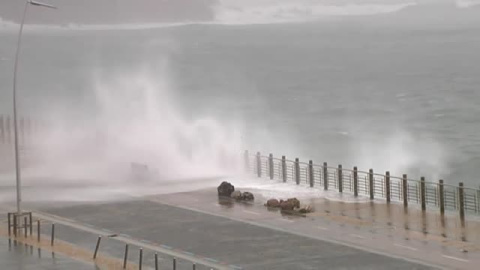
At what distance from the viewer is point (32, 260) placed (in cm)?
2642

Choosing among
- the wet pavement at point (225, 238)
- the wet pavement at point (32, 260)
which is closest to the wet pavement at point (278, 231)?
the wet pavement at point (225, 238)

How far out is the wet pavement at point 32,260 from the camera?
83.7 ft

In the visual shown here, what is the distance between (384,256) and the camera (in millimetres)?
26875

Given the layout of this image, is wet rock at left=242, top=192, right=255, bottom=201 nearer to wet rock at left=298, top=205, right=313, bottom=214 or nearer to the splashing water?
wet rock at left=298, top=205, right=313, bottom=214

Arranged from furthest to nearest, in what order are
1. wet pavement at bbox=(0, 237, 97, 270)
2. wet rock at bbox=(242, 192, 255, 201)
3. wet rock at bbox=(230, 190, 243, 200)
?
wet rock at bbox=(230, 190, 243, 200) < wet rock at bbox=(242, 192, 255, 201) < wet pavement at bbox=(0, 237, 97, 270)

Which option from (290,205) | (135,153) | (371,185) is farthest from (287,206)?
(135,153)

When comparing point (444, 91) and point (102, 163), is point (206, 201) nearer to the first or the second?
point (102, 163)

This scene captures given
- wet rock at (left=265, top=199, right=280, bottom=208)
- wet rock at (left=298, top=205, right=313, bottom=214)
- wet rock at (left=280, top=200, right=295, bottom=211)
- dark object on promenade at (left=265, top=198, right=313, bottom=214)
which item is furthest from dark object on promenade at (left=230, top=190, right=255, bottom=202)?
wet rock at (left=298, top=205, right=313, bottom=214)

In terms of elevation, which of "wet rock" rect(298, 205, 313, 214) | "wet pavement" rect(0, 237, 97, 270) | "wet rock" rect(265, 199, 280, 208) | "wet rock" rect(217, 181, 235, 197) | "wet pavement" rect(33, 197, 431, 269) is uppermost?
"wet rock" rect(217, 181, 235, 197)

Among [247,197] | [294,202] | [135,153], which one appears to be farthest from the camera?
[135,153]

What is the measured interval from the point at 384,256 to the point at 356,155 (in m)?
61.0

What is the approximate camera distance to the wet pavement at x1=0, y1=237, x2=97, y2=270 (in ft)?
83.7

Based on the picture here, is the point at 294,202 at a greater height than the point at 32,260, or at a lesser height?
greater

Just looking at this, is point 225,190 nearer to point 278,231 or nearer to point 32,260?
point 278,231
